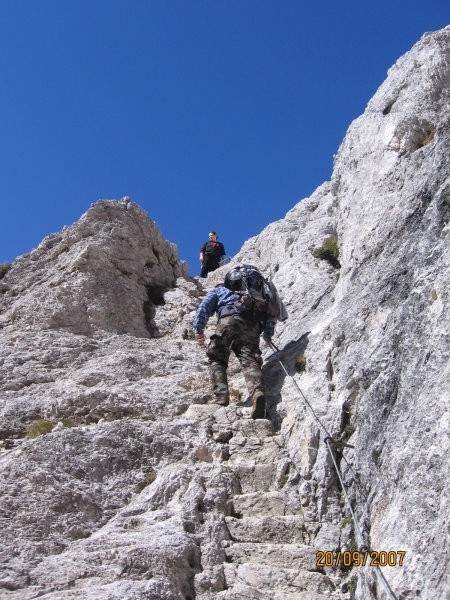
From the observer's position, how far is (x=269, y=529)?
9.06 m

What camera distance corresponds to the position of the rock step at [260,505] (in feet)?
31.3

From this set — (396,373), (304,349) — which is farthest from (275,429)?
(396,373)

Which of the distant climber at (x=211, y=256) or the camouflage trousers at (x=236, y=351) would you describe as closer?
the camouflage trousers at (x=236, y=351)

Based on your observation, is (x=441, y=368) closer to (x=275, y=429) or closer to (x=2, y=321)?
(x=275, y=429)

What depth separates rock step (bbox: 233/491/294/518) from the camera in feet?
31.3

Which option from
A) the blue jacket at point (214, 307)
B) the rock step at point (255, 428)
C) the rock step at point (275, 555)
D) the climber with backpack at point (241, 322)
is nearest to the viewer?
the rock step at point (275, 555)

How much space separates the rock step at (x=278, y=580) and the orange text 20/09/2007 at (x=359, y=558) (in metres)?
0.24

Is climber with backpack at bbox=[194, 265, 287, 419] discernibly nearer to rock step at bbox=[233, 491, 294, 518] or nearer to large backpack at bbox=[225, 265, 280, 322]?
large backpack at bbox=[225, 265, 280, 322]

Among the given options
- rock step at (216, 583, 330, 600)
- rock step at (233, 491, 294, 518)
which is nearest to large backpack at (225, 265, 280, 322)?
rock step at (233, 491, 294, 518)

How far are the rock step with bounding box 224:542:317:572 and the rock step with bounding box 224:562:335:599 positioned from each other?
4.7 inches

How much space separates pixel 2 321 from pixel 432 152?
9.30m

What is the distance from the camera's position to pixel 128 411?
12.1 m

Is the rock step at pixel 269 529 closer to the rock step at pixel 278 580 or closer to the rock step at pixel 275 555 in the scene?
the rock step at pixel 275 555

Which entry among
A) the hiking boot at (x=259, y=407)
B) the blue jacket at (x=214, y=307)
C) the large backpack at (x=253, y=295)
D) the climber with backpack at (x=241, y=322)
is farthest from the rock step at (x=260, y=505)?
the blue jacket at (x=214, y=307)
